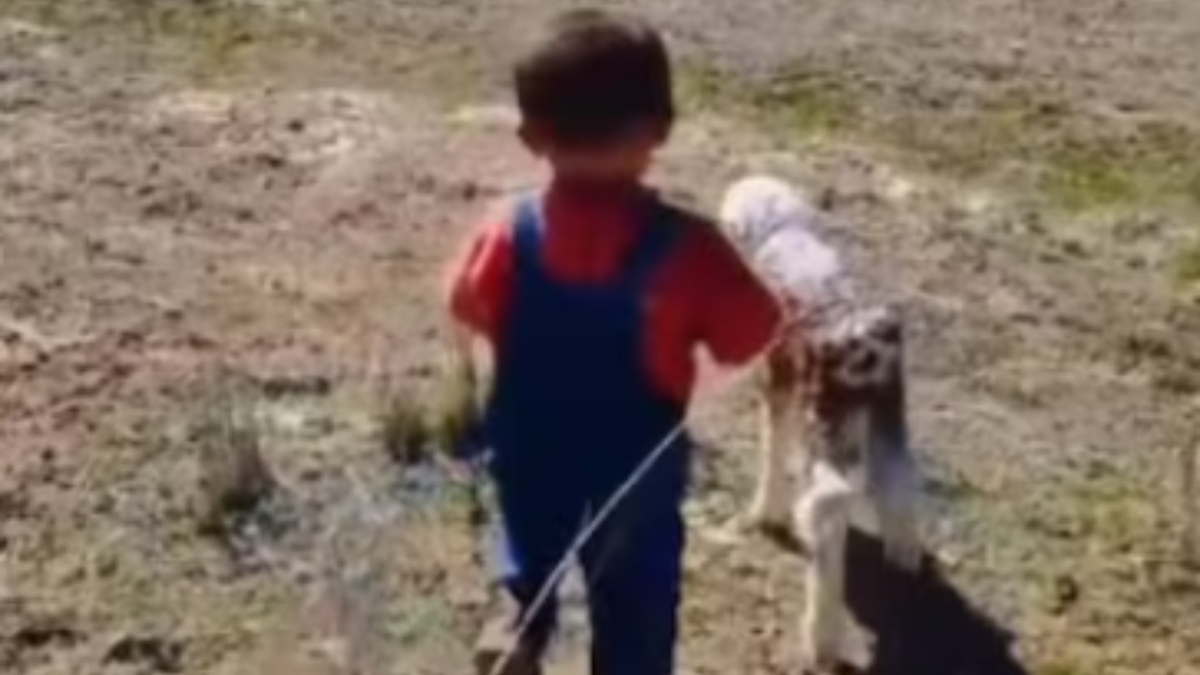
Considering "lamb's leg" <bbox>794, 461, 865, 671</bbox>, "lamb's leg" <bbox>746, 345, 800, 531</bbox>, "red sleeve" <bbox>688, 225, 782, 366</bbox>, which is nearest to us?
"red sleeve" <bbox>688, 225, 782, 366</bbox>

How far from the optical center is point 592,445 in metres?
4.88

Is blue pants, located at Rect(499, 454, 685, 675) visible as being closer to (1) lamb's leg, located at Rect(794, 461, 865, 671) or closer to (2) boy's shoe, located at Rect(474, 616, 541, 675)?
(2) boy's shoe, located at Rect(474, 616, 541, 675)

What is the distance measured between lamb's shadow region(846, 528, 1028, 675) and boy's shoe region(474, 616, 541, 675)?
1038 mm

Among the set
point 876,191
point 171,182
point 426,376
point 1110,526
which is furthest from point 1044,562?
point 171,182

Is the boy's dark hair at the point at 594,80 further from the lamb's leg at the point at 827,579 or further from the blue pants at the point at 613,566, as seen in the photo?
the lamb's leg at the point at 827,579

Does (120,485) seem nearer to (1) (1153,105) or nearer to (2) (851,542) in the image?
(2) (851,542)

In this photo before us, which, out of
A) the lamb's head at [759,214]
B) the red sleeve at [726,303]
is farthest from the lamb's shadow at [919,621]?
the red sleeve at [726,303]

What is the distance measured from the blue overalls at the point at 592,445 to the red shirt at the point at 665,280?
2 centimetres

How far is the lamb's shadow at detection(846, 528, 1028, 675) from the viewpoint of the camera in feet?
19.9

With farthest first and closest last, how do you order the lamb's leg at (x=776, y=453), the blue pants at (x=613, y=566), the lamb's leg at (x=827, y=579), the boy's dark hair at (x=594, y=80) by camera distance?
the lamb's leg at (x=776, y=453)
the lamb's leg at (x=827, y=579)
the blue pants at (x=613, y=566)
the boy's dark hair at (x=594, y=80)

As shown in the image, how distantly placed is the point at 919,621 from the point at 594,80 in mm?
1842

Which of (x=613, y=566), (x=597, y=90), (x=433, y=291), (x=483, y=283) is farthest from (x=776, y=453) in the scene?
(x=597, y=90)

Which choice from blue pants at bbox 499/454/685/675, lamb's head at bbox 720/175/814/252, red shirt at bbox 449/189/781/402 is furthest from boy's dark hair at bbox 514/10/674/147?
lamb's head at bbox 720/175/814/252

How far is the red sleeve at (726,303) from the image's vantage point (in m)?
4.75
